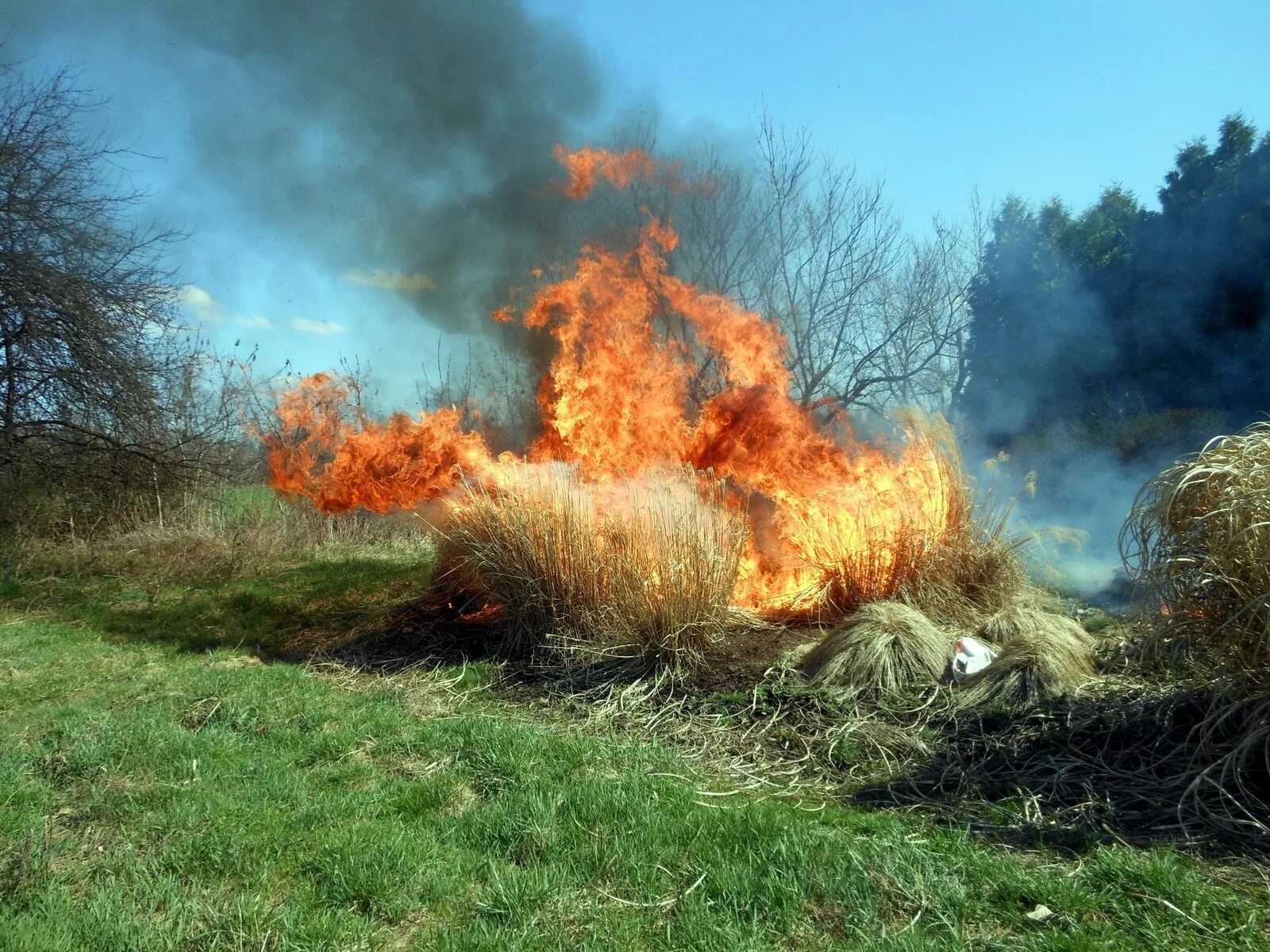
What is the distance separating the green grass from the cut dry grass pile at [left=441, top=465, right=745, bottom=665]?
113 cm

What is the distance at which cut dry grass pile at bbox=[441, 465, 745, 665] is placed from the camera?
19.1 feet

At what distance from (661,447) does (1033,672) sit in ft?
14.7

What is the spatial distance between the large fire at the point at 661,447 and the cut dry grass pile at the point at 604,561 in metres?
0.31

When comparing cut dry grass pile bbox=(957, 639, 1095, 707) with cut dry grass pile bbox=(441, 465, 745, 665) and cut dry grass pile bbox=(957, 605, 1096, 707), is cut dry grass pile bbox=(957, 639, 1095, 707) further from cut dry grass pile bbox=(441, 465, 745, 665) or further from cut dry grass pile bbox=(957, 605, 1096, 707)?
cut dry grass pile bbox=(441, 465, 745, 665)

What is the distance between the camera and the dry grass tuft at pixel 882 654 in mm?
5066

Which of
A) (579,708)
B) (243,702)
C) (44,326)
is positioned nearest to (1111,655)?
(579,708)

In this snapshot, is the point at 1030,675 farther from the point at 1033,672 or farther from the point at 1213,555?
the point at 1213,555

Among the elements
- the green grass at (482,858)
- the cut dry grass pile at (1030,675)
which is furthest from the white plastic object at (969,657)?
the green grass at (482,858)

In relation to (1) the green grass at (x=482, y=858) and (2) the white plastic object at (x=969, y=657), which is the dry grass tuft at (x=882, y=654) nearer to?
(2) the white plastic object at (x=969, y=657)

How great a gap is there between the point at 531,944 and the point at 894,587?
4678 mm

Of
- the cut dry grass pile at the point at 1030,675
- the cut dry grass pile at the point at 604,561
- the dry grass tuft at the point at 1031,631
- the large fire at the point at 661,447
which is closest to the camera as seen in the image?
the cut dry grass pile at the point at 1030,675

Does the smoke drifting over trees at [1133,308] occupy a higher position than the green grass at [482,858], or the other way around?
the smoke drifting over trees at [1133,308]

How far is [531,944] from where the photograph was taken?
2.54 metres

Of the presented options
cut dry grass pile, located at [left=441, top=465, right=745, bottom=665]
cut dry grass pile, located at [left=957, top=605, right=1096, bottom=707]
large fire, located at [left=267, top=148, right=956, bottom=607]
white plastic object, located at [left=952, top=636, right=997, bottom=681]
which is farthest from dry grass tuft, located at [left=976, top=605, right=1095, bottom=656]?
cut dry grass pile, located at [left=441, top=465, right=745, bottom=665]
